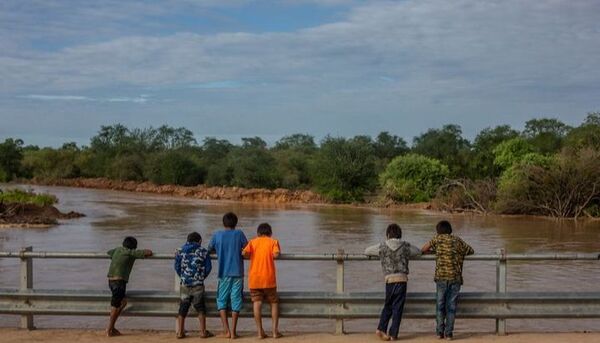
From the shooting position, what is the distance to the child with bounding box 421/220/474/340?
9.28 meters

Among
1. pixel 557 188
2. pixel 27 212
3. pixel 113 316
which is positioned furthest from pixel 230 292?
pixel 557 188

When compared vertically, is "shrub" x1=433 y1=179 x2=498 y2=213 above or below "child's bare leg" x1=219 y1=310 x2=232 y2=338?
above

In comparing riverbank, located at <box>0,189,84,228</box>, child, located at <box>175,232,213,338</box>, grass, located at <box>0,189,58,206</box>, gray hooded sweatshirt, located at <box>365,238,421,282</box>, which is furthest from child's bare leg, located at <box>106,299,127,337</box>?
grass, located at <box>0,189,58,206</box>

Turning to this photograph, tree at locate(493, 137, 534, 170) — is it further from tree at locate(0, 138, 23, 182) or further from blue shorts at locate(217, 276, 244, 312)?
tree at locate(0, 138, 23, 182)

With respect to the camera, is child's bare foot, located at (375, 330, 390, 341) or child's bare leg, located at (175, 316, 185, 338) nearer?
child's bare foot, located at (375, 330, 390, 341)

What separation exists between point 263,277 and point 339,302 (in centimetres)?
102

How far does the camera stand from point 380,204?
164 feet

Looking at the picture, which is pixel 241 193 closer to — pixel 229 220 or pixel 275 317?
pixel 229 220

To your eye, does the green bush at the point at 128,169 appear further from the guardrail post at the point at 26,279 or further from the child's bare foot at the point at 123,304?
the child's bare foot at the point at 123,304

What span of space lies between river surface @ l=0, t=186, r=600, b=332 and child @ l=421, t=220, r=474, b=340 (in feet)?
5.50

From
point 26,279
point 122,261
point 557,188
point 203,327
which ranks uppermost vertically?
point 557,188

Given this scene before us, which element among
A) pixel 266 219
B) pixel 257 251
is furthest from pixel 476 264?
pixel 266 219

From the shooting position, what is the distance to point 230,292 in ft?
31.5

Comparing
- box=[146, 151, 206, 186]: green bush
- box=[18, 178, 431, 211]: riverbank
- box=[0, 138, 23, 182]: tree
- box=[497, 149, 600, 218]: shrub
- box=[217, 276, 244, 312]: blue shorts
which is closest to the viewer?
box=[217, 276, 244, 312]: blue shorts
